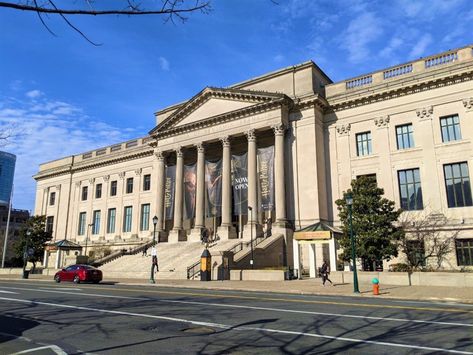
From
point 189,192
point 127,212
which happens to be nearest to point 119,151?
point 127,212

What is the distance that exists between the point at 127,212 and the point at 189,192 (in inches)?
590

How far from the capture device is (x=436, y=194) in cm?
3381

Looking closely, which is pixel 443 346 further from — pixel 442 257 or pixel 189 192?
pixel 189 192

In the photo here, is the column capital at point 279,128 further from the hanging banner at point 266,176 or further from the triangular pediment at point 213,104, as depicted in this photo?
the triangular pediment at point 213,104

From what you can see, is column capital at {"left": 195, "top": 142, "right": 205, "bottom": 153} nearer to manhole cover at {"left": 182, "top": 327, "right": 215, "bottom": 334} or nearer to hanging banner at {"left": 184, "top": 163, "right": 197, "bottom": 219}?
hanging banner at {"left": 184, "top": 163, "right": 197, "bottom": 219}

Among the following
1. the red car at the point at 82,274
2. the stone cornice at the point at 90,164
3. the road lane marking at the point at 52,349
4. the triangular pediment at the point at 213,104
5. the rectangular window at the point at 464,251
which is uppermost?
the triangular pediment at the point at 213,104

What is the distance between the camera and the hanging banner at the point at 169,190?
1859 inches

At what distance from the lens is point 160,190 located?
159 ft

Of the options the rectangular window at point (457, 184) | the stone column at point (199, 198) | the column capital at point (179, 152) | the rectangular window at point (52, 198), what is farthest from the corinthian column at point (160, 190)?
the rectangular window at point (457, 184)

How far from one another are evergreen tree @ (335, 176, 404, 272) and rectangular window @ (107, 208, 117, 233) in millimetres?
38626

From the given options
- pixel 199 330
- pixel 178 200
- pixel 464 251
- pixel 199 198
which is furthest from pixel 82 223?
pixel 199 330

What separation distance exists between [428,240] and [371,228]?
706cm

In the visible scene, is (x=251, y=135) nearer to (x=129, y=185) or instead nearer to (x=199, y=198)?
(x=199, y=198)

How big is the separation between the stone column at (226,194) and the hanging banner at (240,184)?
54 centimetres
